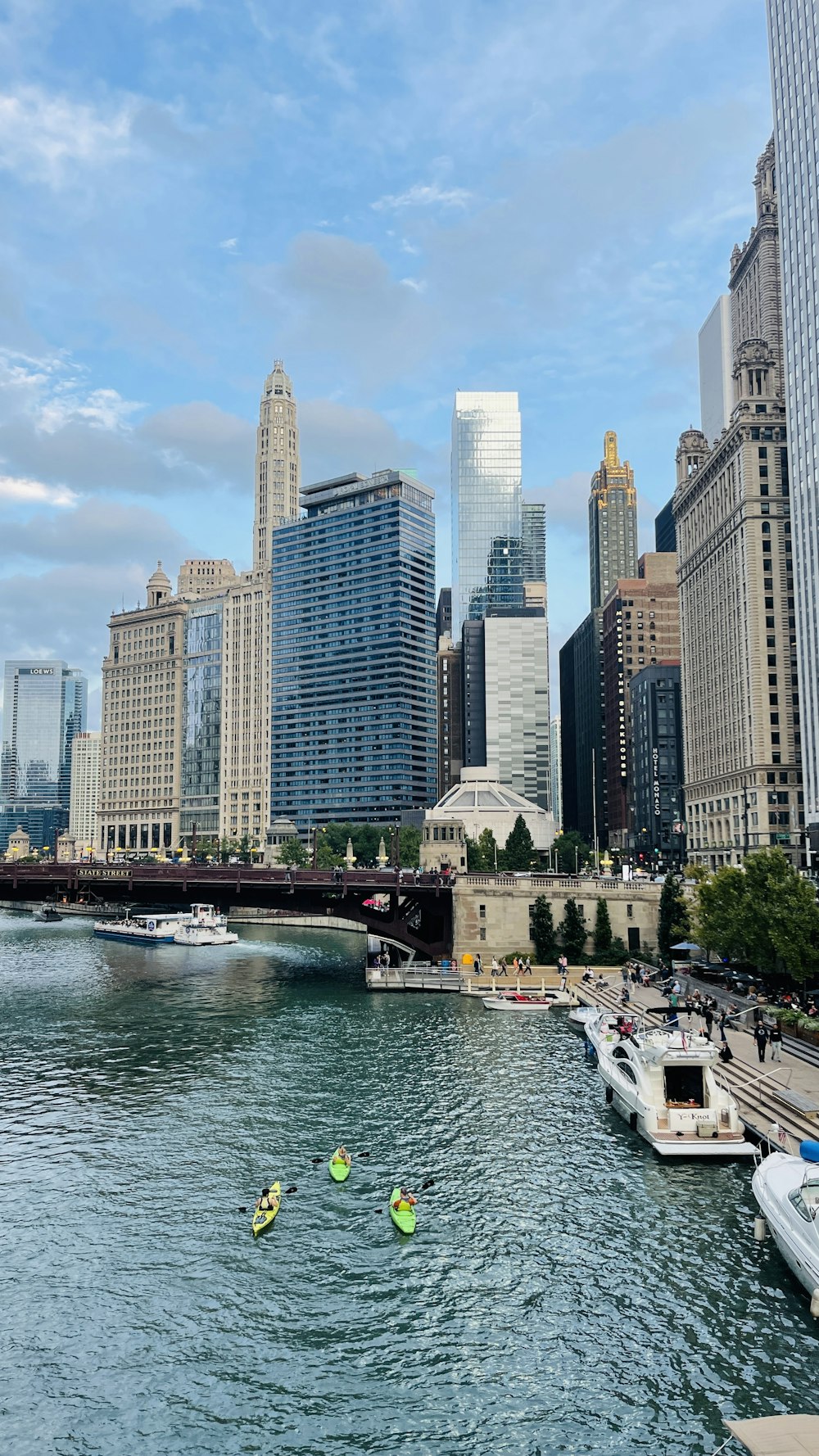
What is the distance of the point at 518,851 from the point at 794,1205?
5856 inches

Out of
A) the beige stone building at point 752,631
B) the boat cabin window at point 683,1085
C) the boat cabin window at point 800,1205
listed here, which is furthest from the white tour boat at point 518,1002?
the beige stone building at point 752,631

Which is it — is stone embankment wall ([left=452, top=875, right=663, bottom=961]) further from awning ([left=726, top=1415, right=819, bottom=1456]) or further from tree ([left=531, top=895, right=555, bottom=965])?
awning ([left=726, top=1415, right=819, bottom=1456])

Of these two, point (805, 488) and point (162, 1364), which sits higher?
point (805, 488)

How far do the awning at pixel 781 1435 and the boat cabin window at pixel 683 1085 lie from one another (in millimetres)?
26168

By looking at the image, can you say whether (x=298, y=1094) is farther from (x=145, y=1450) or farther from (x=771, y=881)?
(x=771, y=881)

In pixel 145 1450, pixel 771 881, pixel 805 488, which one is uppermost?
pixel 805 488

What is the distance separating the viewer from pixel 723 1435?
81.8ft

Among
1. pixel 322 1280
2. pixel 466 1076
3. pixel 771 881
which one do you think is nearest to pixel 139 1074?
pixel 466 1076

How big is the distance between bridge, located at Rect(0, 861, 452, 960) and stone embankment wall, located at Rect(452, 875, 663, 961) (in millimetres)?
2588

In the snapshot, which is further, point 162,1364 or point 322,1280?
point 322,1280

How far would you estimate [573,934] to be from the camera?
98875 millimetres

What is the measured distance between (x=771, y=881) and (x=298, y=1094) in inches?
1430

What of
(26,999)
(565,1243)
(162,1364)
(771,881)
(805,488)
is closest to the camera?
(162,1364)

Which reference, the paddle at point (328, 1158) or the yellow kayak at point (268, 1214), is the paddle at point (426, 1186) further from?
the yellow kayak at point (268, 1214)
